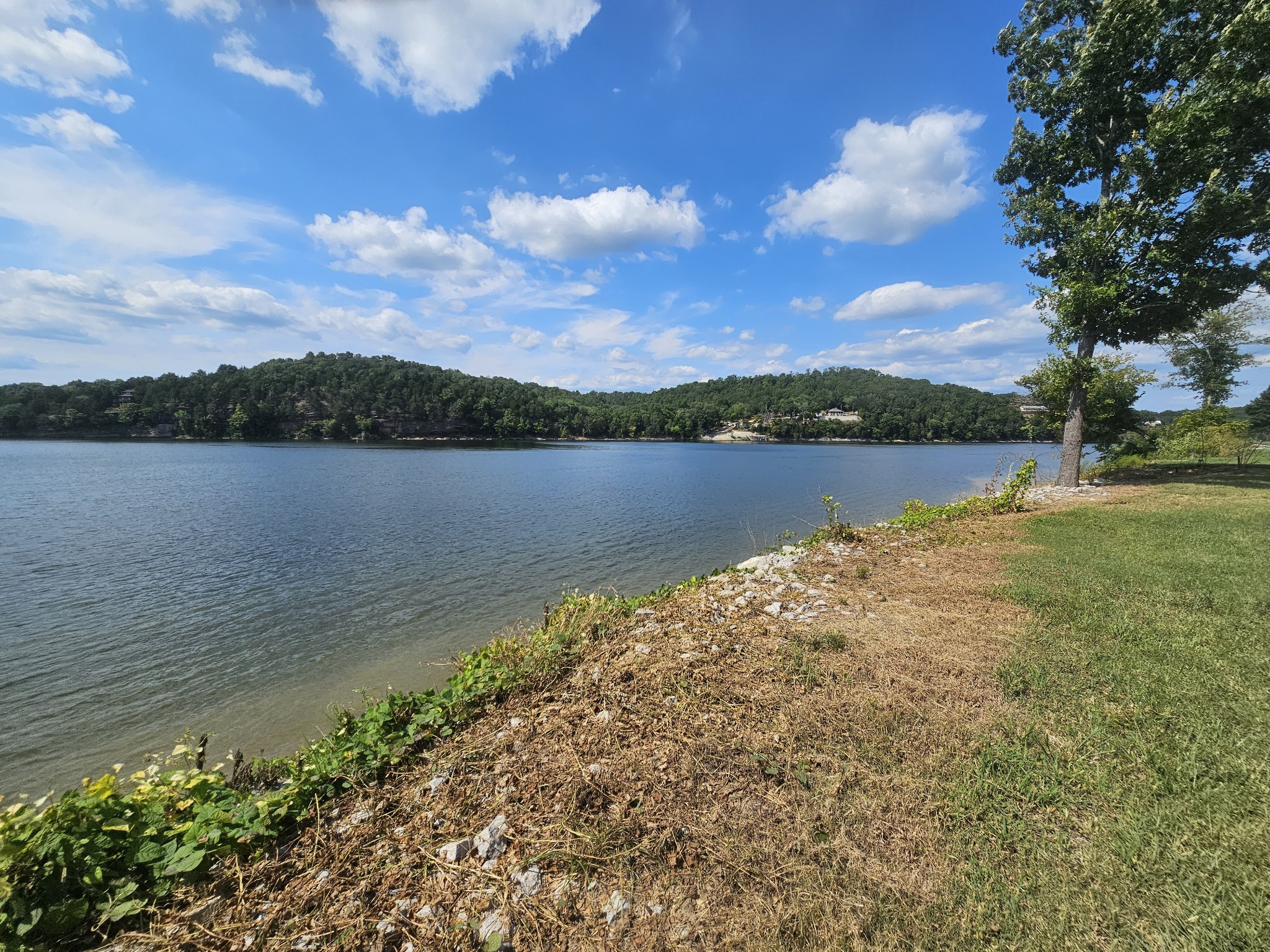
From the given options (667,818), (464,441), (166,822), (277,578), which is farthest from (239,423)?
(667,818)

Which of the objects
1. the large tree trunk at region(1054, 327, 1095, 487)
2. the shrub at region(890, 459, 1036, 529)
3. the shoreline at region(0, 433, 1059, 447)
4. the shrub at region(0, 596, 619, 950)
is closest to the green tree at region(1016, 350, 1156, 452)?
the large tree trunk at region(1054, 327, 1095, 487)

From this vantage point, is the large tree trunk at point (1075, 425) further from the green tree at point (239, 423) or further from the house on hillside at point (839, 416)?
the green tree at point (239, 423)

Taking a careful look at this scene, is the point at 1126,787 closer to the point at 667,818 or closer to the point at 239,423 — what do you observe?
the point at 667,818

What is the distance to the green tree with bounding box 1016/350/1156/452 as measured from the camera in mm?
17812

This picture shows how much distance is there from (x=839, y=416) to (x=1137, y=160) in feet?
474

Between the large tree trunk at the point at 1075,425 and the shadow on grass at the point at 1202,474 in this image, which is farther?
the large tree trunk at the point at 1075,425

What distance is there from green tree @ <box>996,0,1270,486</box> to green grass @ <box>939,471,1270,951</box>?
46.8 ft

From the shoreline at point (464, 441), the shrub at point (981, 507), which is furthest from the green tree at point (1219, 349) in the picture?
the shoreline at point (464, 441)

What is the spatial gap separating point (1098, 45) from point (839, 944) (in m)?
24.3

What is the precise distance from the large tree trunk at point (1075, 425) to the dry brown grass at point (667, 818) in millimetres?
17992

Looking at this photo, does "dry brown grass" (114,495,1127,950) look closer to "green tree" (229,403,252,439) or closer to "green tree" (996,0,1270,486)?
"green tree" (996,0,1270,486)

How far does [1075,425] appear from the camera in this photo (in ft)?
60.6

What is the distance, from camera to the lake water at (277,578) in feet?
26.0

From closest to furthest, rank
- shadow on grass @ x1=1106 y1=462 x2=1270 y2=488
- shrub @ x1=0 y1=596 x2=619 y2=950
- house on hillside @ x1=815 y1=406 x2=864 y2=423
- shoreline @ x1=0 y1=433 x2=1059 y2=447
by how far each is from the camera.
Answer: shrub @ x1=0 y1=596 x2=619 y2=950 < shadow on grass @ x1=1106 y1=462 x2=1270 y2=488 < shoreline @ x1=0 y1=433 x2=1059 y2=447 < house on hillside @ x1=815 y1=406 x2=864 y2=423
